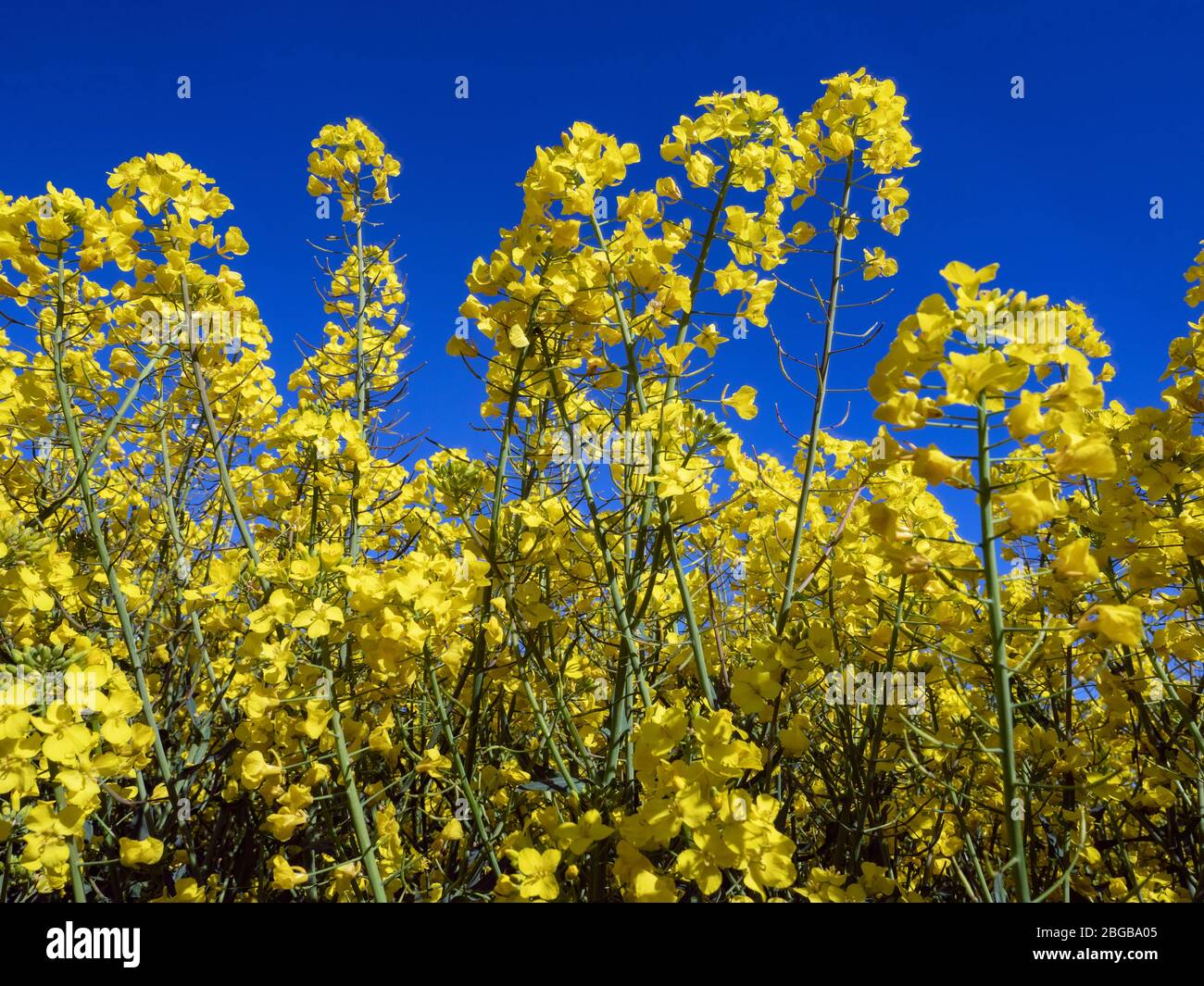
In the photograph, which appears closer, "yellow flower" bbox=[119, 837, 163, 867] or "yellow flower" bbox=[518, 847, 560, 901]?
"yellow flower" bbox=[518, 847, 560, 901]

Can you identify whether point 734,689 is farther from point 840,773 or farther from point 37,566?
point 37,566

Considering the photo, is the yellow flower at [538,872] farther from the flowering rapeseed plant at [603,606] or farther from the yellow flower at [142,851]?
the yellow flower at [142,851]

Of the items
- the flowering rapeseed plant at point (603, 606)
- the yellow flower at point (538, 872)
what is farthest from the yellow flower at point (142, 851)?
the yellow flower at point (538, 872)

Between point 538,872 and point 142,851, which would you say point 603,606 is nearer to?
point 538,872

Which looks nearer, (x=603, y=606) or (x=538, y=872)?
(x=538, y=872)

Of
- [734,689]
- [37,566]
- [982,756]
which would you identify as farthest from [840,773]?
[37,566]

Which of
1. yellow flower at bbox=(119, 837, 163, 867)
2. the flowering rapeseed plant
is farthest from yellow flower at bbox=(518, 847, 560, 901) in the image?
yellow flower at bbox=(119, 837, 163, 867)

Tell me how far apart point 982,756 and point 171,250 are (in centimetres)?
351

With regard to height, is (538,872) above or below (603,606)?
below

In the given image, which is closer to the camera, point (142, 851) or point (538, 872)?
point (538, 872)

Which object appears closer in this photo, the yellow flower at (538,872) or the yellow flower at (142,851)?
the yellow flower at (538,872)

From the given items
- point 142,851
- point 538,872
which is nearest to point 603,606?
point 538,872

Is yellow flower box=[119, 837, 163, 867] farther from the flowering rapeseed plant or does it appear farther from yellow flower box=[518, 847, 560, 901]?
yellow flower box=[518, 847, 560, 901]

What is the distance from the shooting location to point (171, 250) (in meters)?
2.69
